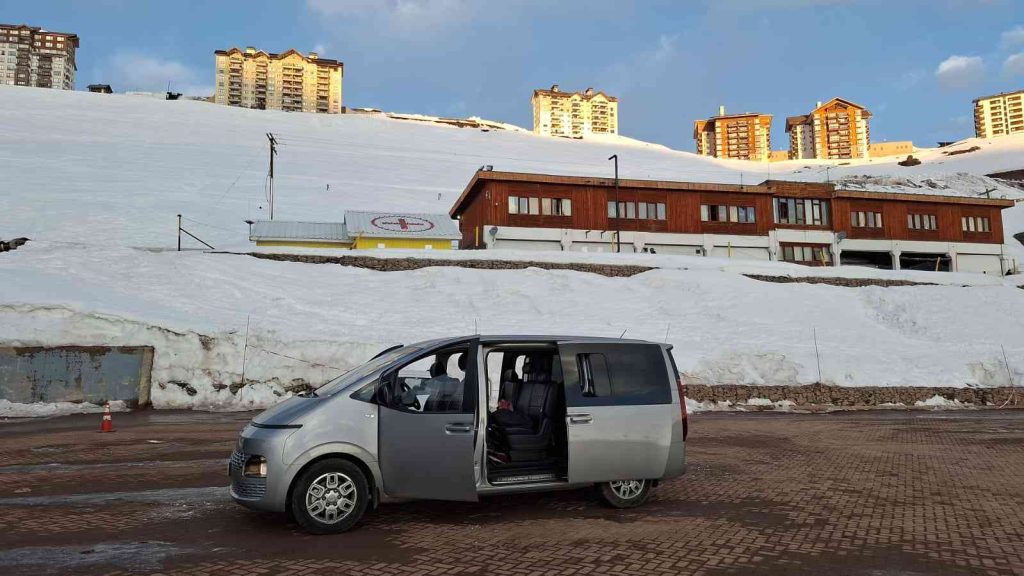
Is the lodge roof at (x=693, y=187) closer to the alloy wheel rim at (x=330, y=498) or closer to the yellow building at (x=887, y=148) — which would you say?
the alloy wheel rim at (x=330, y=498)

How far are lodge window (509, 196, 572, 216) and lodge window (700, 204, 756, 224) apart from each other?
33.9 ft

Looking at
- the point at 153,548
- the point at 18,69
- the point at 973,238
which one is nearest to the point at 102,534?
the point at 153,548

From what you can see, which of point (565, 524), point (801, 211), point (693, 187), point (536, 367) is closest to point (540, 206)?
point (693, 187)

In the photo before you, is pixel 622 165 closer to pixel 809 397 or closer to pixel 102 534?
pixel 809 397

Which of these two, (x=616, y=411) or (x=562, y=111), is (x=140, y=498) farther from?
(x=562, y=111)

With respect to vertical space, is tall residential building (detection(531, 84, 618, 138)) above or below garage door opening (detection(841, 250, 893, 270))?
above

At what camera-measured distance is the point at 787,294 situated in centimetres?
2702

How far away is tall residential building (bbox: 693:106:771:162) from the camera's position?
181 metres

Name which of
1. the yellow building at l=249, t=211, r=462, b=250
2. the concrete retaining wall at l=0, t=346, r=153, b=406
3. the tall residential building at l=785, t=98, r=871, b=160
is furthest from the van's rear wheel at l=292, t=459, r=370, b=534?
the tall residential building at l=785, t=98, r=871, b=160

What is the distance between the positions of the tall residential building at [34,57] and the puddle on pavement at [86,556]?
640ft

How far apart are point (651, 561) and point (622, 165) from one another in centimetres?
9579

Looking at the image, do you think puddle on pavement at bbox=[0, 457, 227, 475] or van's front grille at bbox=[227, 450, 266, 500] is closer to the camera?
van's front grille at bbox=[227, 450, 266, 500]

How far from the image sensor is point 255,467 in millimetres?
5285

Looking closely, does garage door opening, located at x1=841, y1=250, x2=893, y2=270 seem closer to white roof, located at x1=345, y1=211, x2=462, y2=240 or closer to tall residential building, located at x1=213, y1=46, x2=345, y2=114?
white roof, located at x1=345, y1=211, x2=462, y2=240
